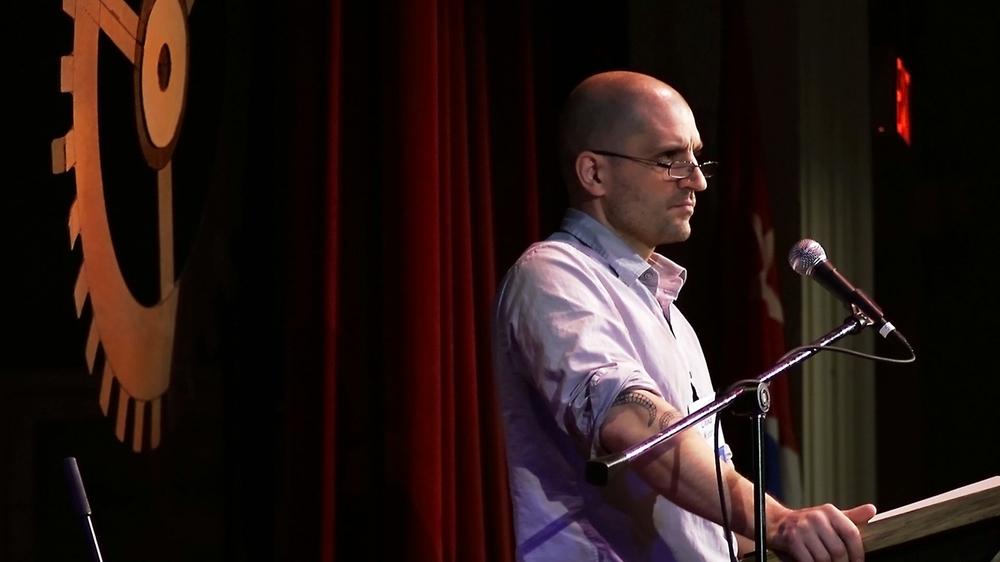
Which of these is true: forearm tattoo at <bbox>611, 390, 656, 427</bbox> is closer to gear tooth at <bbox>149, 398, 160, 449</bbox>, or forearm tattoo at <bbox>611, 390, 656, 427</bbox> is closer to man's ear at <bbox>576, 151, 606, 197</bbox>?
man's ear at <bbox>576, 151, 606, 197</bbox>

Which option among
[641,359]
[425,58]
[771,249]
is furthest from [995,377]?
[641,359]

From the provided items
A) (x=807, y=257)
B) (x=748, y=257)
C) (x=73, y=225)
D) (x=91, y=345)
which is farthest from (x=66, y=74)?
(x=748, y=257)

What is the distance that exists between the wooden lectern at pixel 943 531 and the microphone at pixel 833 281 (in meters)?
0.29

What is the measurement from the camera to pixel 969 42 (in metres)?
5.46

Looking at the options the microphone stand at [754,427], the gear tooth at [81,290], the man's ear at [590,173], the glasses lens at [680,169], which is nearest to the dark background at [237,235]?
the gear tooth at [81,290]

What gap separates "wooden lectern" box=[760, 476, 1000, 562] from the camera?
5.00ft

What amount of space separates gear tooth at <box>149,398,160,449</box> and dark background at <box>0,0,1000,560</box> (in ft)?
0.09

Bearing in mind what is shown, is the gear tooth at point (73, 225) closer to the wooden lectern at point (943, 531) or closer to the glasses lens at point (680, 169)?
the glasses lens at point (680, 169)

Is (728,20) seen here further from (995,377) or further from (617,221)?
(995,377)

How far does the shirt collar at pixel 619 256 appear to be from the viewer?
212cm

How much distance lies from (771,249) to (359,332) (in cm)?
156

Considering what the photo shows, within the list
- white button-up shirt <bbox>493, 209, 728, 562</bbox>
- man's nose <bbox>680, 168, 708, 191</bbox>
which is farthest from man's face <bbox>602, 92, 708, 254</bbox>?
white button-up shirt <bbox>493, 209, 728, 562</bbox>

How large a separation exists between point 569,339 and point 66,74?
31.8 inches

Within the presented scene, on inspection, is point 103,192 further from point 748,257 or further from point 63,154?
point 748,257
